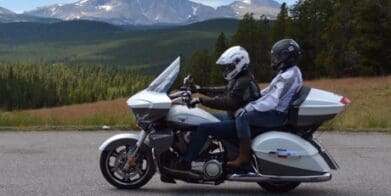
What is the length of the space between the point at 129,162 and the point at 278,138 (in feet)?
5.38

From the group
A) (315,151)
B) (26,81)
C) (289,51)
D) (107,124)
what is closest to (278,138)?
(315,151)

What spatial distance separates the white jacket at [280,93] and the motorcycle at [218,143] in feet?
0.30

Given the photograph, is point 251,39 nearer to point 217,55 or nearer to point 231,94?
point 217,55

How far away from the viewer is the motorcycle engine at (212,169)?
7.59 meters

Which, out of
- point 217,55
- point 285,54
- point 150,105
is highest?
point 285,54

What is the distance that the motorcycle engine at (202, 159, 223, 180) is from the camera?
24.9ft

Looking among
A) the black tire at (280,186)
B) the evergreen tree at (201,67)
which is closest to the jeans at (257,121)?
the black tire at (280,186)

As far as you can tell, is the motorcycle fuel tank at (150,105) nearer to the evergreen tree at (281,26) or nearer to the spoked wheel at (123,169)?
the spoked wheel at (123,169)

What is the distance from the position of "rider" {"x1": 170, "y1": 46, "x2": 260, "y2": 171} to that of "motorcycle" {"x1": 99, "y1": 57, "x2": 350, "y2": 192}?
0.33ft

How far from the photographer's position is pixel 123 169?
800cm

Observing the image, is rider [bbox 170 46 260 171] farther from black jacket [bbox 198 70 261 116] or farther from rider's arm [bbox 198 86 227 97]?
rider's arm [bbox 198 86 227 97]

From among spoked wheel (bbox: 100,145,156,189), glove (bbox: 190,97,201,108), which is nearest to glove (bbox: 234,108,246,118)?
glove (bbox: 190,97,201,108)

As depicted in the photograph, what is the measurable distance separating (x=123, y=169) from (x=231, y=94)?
148cm

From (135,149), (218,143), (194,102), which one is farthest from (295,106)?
(135,149)
